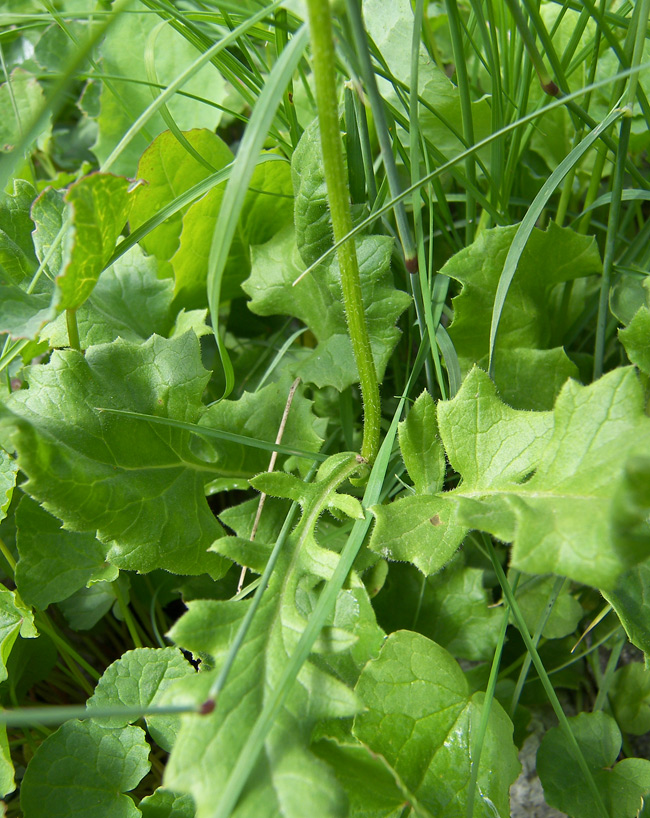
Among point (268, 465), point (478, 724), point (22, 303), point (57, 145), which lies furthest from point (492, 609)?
point (57, 145)

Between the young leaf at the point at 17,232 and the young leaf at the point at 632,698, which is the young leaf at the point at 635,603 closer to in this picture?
the young leaf at the point at 632,698

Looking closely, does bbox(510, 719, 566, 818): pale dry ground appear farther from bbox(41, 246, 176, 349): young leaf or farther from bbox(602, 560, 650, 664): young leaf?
bbox(41, 246, 176, 349): young leaf

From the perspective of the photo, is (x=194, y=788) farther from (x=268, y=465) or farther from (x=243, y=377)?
(x=243, y=377)

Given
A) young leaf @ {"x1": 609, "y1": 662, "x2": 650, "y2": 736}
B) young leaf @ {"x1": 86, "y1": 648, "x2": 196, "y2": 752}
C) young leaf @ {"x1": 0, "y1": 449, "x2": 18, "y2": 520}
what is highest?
young leaf @ {"x1": 0, "y1": 449, "x2": 18, "y2": 520}

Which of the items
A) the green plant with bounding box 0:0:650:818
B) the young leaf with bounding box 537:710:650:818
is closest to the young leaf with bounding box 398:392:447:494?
the green plant with bounding box 0:0:650:818

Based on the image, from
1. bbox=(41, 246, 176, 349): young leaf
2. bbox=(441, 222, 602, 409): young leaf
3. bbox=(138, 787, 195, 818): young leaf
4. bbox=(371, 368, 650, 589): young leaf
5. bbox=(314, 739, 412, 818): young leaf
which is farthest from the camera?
bbox=(41, 246, 176, 349): young leaf

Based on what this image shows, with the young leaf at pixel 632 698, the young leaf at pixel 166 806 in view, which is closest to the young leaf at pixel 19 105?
the young leaf at pixel 166 806
